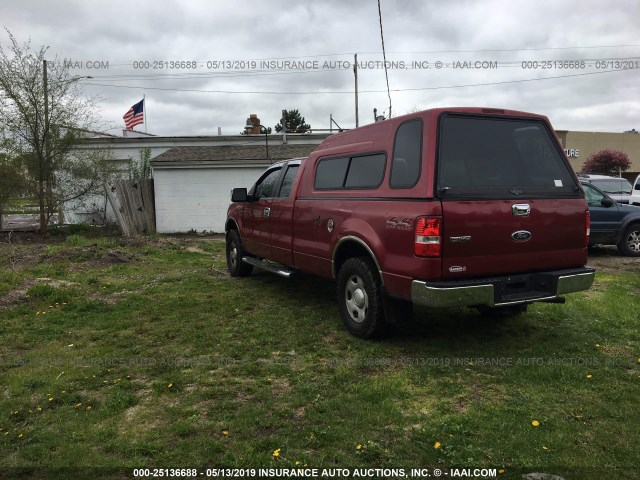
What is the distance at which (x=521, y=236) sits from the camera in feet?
14.0

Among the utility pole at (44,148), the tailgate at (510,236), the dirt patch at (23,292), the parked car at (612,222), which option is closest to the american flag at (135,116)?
the utility pole at (44,148)

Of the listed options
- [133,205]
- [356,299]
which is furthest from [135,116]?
[356,299]

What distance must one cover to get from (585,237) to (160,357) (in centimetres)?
425

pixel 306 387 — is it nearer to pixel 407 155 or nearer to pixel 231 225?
pixel 407 155

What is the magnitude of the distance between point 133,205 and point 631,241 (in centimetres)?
1469

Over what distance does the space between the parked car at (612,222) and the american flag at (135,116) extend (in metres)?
20.0

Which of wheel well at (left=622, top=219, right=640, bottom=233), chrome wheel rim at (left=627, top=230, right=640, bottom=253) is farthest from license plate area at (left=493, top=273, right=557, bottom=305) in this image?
chrome wheel rim at (left=627, top=230, right=640, bottom=253)

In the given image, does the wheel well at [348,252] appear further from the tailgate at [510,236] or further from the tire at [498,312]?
the tire at [498,312]

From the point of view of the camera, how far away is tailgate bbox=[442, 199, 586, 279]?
4.04m

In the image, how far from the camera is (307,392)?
3795 millimetres

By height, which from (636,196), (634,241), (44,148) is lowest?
(634,241)

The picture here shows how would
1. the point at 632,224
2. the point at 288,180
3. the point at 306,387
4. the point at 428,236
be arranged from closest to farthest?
the point at 306,387 → the point at 428,236 → the point at 288,180 → the point at 632,224

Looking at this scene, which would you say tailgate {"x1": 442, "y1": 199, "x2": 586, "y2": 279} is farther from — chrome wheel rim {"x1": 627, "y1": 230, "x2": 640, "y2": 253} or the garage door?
the garage door

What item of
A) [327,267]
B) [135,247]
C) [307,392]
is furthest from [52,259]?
[307,392]
